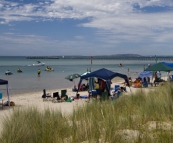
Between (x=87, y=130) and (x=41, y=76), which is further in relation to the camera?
(x=41, y=76)

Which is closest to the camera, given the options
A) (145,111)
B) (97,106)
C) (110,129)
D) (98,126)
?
(110,129)

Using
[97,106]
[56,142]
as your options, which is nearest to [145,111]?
[97,106]

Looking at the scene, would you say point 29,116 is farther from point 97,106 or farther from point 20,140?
point 97,106

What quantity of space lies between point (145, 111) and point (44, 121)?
2.52m

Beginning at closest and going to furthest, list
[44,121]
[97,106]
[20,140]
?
[20,140], [44,121], [97,106]

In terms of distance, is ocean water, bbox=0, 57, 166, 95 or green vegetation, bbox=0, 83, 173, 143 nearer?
green vegetation, bbox=0, 83, 173, 143

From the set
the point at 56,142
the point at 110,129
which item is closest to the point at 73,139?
the point at 56,142

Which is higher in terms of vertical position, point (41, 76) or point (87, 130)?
point (87, 130)

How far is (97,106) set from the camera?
7168mm

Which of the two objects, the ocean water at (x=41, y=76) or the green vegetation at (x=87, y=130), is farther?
the ocean water at (x=41, y=76)

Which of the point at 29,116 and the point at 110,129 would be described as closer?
the point at 110,129

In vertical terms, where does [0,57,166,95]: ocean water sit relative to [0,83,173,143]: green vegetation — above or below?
below

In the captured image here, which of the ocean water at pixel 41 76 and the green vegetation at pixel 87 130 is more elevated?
the green vegetation at pixel 87 130

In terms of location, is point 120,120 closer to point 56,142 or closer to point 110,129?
point 110,129
